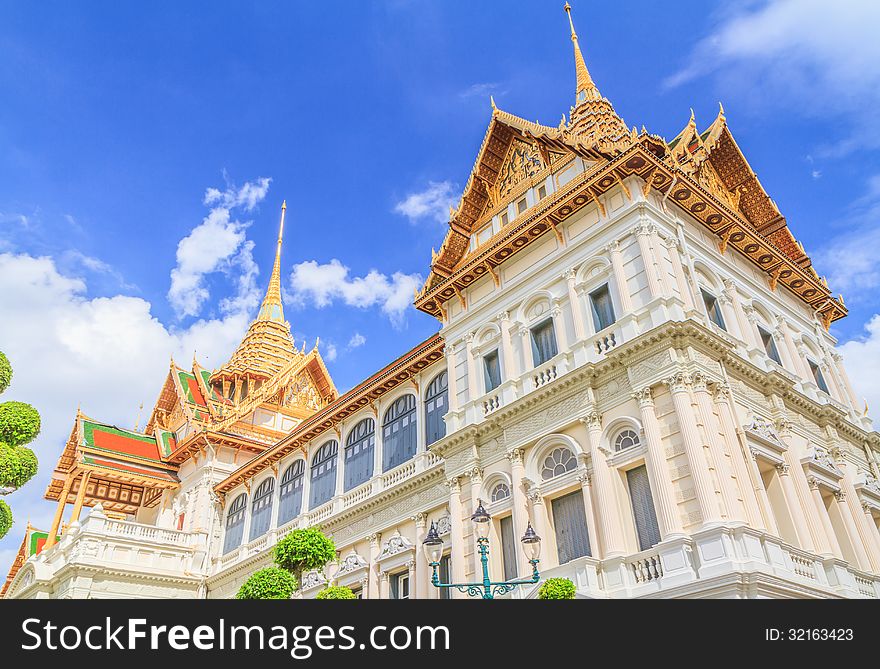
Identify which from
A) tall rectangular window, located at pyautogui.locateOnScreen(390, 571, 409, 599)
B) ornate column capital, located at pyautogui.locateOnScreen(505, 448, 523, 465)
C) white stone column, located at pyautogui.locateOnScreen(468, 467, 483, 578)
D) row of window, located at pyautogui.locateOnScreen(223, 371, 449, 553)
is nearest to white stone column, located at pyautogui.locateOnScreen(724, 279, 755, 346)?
ornate column capital, located at pyautogui.locateOnScreen(505, 448, 523, 465)

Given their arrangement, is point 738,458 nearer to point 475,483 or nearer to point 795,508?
point 795,508

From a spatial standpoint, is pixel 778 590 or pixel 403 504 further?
pixel 403 504

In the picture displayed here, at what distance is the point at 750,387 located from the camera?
17.9 meters

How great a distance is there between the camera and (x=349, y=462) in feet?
89.1

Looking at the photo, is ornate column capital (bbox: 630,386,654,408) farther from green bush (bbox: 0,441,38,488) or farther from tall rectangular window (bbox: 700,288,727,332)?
green bush (bbox: 0,441,38,488)

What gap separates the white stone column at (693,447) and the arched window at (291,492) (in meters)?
17.5

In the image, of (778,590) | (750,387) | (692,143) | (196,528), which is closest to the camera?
(778,590)

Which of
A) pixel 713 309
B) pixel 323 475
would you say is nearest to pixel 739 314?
pixel 713 309

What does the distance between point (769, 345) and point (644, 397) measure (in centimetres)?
723

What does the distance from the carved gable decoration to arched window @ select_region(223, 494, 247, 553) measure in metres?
18.2

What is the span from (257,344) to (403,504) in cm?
2551
